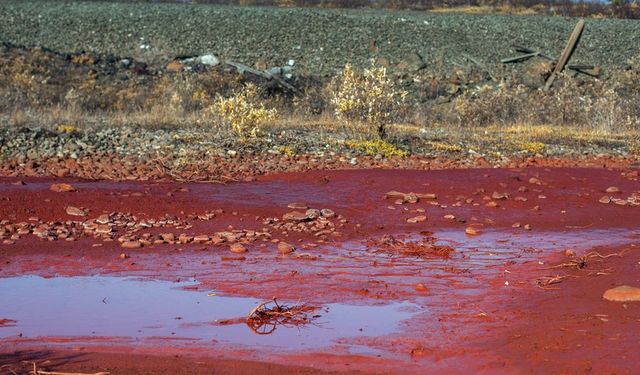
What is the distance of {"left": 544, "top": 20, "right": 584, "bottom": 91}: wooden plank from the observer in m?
27.9

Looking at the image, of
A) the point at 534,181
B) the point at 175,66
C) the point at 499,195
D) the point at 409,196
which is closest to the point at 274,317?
the point at 409,196

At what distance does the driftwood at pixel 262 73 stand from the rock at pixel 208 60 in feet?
1.29

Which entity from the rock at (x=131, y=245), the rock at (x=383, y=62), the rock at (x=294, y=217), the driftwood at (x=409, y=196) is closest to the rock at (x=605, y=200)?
the driftwood at (x=409, y=196)

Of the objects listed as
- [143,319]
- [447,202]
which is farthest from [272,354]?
[447,202]

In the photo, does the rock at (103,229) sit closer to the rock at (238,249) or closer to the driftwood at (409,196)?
the rock at (238,249)

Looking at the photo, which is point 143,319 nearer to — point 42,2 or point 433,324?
point 433,324

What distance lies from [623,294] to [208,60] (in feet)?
70.7

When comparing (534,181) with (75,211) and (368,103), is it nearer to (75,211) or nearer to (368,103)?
(368,103)

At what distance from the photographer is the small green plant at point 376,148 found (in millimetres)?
16125

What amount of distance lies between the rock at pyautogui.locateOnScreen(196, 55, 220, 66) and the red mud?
14214 millimetres

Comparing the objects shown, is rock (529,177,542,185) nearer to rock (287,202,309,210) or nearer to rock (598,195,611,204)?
rock (598,195,611,204)

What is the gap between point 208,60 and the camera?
93.3 feet

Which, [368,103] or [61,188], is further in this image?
[368,103]

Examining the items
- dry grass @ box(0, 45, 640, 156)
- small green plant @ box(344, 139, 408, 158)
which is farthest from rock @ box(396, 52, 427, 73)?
small green plant @ box(344, 139, 408, 158)
